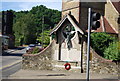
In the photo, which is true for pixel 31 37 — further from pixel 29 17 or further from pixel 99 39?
pixel 99 39

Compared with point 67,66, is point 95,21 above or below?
above

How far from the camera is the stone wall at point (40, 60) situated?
1507cm

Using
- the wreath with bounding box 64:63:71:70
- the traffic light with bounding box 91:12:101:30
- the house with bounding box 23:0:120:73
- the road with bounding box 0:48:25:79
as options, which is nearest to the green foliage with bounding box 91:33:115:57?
the house with bounding box 23:0:120:73

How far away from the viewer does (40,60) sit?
1520 centimetres

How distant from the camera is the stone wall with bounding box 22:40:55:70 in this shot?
15.1m

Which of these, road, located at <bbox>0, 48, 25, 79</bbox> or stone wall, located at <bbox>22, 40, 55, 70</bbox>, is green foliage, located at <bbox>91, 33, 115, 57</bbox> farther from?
road, located at <bbox>0, 48, 25, 79</bbox>

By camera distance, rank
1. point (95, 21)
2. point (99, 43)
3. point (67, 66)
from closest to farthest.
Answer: point (95, 21)
point (67, 66)
point (99, 43)

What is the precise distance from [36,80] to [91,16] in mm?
5983

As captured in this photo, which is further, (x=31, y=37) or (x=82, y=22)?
(x=31, y=37)

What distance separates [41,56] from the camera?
598 inches

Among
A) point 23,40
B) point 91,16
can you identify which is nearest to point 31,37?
point 23,40

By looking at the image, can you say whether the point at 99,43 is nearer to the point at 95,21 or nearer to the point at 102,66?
the point at 102,66

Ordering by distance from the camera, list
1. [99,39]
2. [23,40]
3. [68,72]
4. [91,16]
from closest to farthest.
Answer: [91,16], [68,72], [99,39], [23,40]

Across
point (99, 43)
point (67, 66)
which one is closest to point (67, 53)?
point (67, 66)
